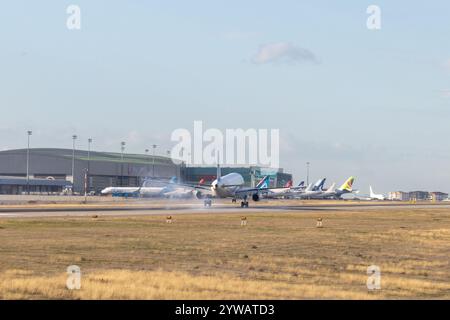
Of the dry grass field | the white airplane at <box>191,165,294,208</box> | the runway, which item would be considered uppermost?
the white airplane at <box>191,165,294,208</box>

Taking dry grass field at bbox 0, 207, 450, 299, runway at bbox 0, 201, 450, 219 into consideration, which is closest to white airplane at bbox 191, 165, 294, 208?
runway at bbox 0, 201, 450, 219

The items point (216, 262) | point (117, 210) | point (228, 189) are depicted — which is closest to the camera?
point (216, 262)

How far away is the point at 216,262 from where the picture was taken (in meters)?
33.3

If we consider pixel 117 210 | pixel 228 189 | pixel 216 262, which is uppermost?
pixel 228 189

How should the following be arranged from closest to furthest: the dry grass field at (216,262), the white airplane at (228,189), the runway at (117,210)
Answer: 1. the dry grass field at (216,262)
2. the runway at (117,210)
3. the white airplane at (228,189)

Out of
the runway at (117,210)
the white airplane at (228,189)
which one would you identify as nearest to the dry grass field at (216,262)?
the runway at (117,210)

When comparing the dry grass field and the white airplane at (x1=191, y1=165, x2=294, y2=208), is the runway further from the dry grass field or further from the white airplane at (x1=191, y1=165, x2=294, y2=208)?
the dry grass field

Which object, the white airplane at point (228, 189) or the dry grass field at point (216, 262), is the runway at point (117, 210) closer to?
the white airplane at point (228, 189)

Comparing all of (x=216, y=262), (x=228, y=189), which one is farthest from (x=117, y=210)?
(x=216, y=262)

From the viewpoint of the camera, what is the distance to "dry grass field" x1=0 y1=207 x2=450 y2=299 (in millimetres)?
24109

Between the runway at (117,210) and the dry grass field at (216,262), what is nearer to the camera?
the dry grass field at (216,262)

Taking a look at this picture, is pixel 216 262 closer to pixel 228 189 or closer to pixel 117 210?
pixel 117 210

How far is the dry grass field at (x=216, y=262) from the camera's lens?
949 inches
